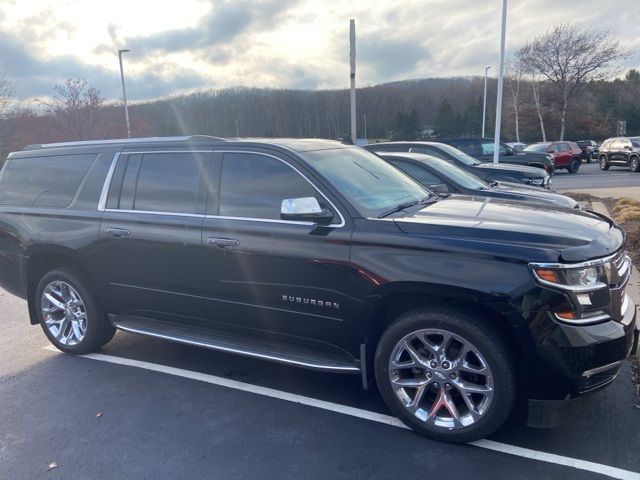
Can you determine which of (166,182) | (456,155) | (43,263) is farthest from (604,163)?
(43,263)

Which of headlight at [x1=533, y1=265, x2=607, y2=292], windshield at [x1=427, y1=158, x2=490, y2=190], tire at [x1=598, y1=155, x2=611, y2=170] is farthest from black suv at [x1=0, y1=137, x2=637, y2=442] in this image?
tire at [x1=598, y1=155, x2=611, y2=170]

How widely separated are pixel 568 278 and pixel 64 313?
4.32 m

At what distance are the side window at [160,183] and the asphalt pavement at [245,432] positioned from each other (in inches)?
56.6

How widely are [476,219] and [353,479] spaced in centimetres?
→ 182

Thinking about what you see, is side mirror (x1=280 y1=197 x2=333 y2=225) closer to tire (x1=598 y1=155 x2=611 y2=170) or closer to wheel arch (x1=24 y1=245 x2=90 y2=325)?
wheel arch (x1=24 y1=245 x2=90 y2=325)

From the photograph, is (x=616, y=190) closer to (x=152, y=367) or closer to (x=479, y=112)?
(x=152, y=367)

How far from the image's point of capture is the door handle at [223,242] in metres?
3.81

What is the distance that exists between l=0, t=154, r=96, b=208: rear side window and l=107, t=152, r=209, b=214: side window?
1.57 ft

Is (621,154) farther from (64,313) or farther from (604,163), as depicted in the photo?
(64,313)

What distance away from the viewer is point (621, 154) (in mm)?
25953

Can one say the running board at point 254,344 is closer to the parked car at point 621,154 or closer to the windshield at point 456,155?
the windshield at point 456,155

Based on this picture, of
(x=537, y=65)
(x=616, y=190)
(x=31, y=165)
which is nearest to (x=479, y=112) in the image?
(x=537, y=65)

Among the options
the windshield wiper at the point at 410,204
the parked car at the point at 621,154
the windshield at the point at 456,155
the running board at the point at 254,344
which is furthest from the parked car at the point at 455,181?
A: the parked car at the point at 621,154

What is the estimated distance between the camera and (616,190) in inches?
645
